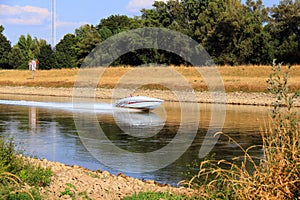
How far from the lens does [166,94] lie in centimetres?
4634

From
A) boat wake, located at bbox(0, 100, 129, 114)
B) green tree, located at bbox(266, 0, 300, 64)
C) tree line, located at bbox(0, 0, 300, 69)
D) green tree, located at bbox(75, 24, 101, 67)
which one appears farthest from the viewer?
green tree, located at bbox(75, 24, 101, 67)

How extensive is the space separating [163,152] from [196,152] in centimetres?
100

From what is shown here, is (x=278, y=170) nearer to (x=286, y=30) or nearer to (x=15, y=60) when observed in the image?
(x=286, y=30)

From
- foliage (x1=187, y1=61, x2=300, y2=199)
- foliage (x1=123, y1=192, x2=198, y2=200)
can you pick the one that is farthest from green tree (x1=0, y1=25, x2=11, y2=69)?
foliage (x1=187, y1=61, x2=300, y2=199)

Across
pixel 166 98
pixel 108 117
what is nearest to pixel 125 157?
pixel 108 117

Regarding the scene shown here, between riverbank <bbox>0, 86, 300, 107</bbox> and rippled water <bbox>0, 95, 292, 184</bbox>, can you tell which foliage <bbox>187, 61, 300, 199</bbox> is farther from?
riverbank <bbox>0, 86, 300, 107</bbox>

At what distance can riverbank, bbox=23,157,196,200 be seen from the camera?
8391 mm

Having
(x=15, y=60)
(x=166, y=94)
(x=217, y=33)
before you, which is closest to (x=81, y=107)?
(x=166, y=94)

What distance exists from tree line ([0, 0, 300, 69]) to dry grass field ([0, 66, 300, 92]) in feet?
26.3

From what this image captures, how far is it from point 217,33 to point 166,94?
2367cm

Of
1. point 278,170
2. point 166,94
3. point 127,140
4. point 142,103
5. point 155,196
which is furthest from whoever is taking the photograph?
point 166,94

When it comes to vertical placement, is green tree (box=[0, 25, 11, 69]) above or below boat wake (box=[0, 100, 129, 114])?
above

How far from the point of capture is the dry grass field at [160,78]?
44.7 m

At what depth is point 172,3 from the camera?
8131 centimetres
